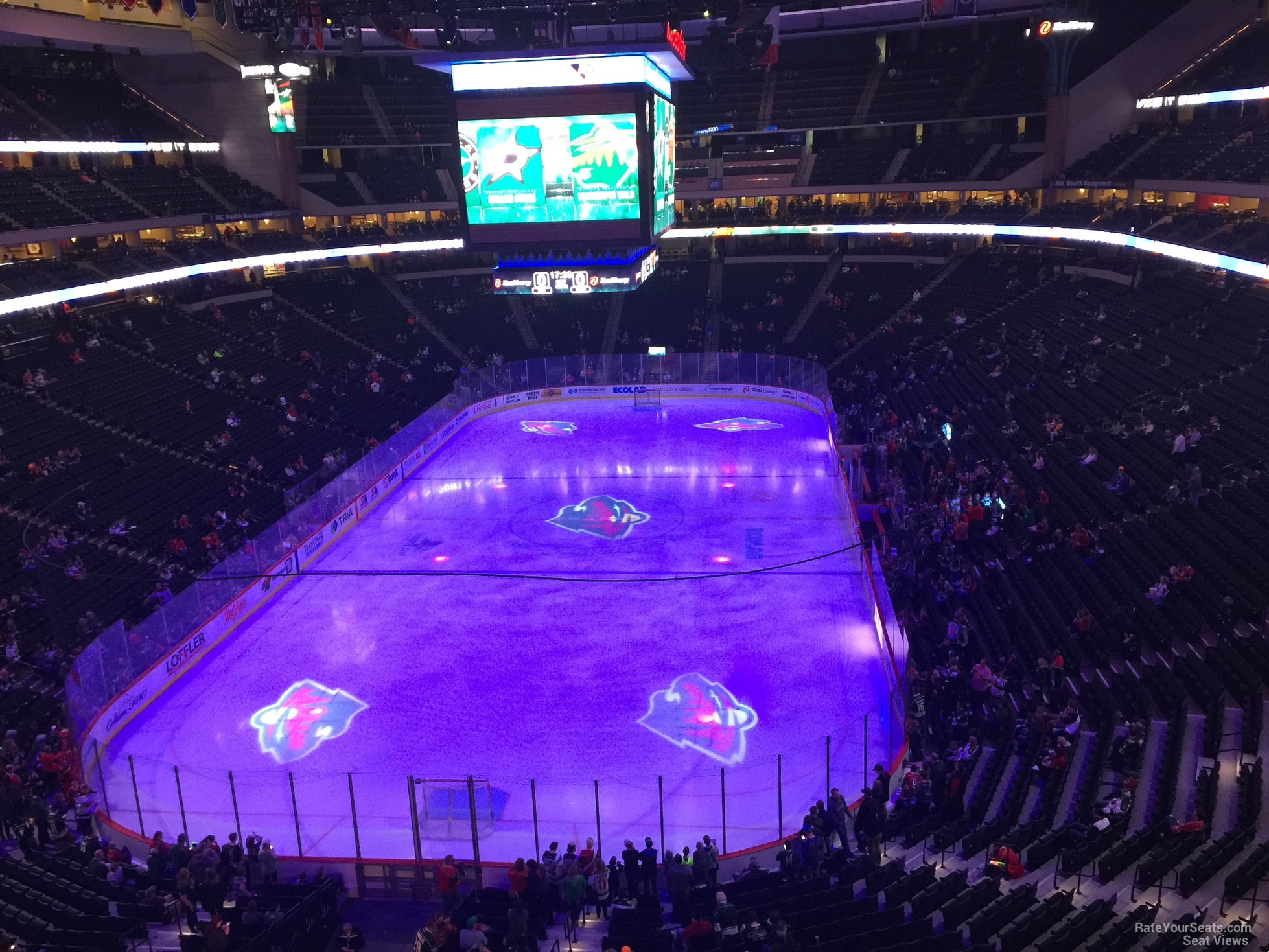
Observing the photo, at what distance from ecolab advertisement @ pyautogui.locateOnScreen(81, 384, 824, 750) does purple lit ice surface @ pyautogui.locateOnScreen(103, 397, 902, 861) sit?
33 cm

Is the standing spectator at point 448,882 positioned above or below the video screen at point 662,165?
below

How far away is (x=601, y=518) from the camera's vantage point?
91.9 feet

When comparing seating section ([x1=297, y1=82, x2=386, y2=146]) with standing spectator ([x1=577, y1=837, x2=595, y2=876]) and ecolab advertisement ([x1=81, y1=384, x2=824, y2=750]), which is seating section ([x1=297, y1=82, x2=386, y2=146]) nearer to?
ecolab advertisement ([x1=81, y1=384, x2=824, y2=750])

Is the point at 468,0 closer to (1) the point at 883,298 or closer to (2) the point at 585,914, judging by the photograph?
(2) the point at 585,914

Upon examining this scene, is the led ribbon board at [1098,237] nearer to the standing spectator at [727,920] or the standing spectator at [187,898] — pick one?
the standing spectator at [727,920]

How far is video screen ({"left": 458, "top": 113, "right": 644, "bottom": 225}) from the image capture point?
2141cm

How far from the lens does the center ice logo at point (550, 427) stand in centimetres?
3806

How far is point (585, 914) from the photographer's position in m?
12.4

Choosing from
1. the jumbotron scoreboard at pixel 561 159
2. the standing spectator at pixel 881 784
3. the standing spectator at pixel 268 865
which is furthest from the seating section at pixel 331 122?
the standing spectator at pixel 881 784

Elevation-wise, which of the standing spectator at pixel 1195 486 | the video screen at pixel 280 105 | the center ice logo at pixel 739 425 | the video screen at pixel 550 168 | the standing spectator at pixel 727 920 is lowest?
the center ice logo at pixel 739 425

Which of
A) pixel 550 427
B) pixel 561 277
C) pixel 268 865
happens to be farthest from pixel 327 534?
pixel 268 865

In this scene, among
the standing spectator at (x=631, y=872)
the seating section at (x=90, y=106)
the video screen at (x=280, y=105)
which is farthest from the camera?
the video screen at (x=280, y=105)

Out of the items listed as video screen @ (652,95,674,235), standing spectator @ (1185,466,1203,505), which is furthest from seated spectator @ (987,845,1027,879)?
video screen @ (652,95,674,235)

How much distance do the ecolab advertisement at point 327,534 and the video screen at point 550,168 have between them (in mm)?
9492
